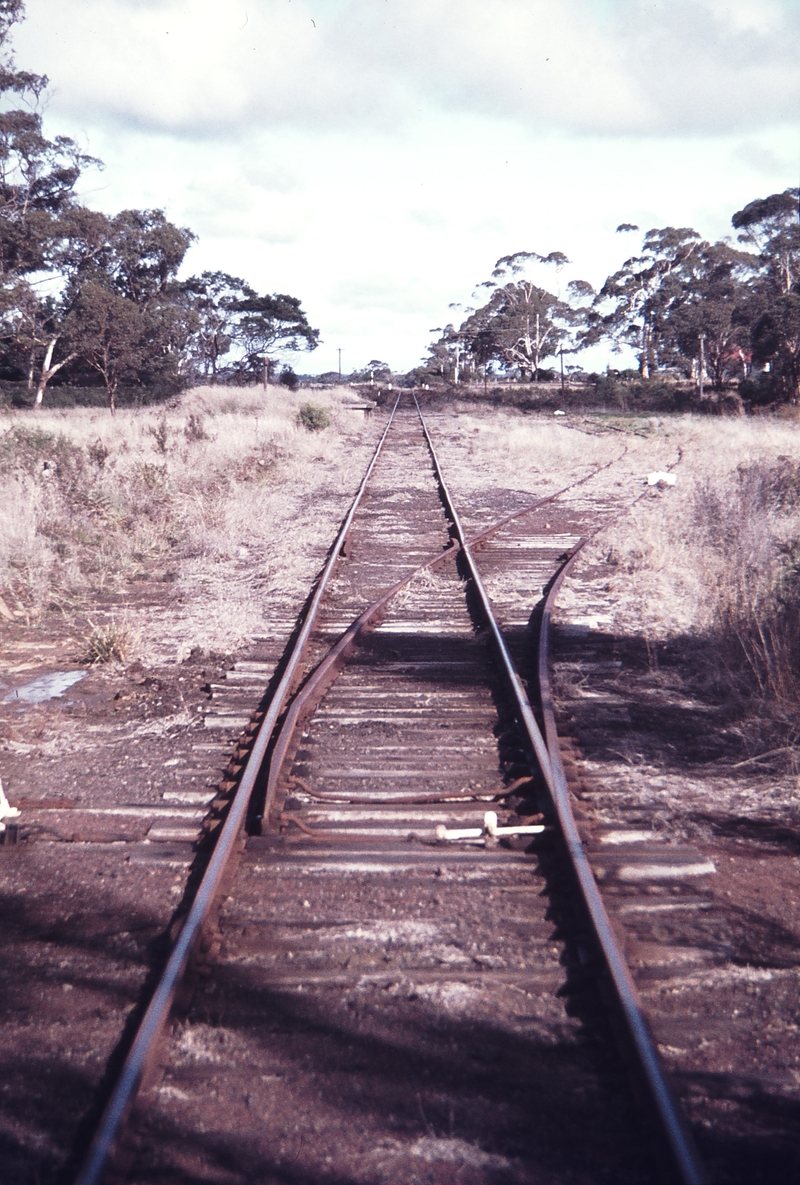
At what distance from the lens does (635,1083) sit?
2.50m

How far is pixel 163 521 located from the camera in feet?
39.3

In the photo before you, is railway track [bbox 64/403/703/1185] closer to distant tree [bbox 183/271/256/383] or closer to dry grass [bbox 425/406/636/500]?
dry grass [bbox 425/406/636/500]

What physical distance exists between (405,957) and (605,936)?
2.31 ft

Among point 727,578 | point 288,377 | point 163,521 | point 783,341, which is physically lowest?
point 727,578

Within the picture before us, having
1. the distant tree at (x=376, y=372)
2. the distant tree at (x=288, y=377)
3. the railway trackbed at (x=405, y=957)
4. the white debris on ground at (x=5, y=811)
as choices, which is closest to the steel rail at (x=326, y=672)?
the railway trackbed at (x=405, y=957)

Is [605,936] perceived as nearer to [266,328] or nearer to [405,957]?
[405,957]

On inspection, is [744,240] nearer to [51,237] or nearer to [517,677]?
[51,237]

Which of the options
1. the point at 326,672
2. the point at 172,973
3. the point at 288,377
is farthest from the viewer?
the point at 288,377

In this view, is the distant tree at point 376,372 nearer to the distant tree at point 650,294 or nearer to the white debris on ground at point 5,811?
the distant tree at point 650,294

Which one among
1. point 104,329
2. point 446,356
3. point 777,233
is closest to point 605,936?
point 104,329

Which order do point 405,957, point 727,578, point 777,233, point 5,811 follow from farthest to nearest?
point 777,233 → point 727,578 → point 5,811 → point 405,957

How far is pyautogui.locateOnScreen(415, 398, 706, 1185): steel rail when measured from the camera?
7.32 ft

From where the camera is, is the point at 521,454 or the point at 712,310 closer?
the point at 521,454

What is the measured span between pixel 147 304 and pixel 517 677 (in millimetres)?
47786
